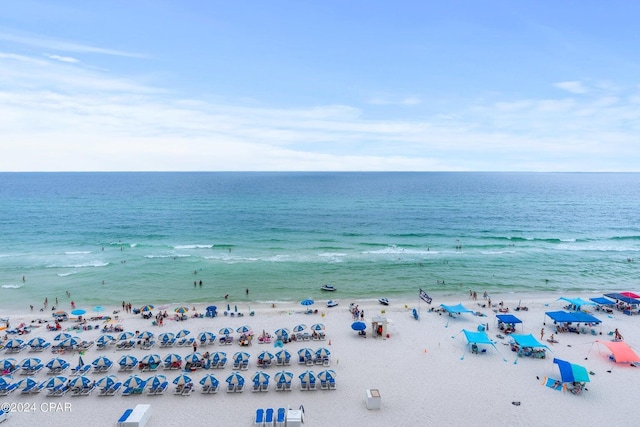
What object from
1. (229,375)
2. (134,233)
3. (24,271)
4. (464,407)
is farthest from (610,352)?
(134,233)

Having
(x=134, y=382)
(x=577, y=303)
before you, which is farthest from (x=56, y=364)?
(x=577, y=303)

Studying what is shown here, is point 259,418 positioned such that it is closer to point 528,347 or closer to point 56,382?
point 56,382

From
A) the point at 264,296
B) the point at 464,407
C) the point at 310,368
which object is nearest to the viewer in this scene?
the point at 464,407

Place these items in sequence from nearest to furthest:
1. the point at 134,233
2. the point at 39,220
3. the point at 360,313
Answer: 1. the point at 360,313
2. the point at 134,233
3. the point at 39,220

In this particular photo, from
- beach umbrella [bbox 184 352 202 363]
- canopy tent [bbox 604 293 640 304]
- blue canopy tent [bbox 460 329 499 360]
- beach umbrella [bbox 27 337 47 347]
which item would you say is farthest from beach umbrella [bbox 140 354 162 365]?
canopy tent [bbox 604 293 640 304]

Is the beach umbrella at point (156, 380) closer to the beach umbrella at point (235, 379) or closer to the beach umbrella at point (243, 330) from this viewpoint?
the beach umbrella at point (235, 379)

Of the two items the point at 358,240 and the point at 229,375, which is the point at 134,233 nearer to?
the point at 358,240
